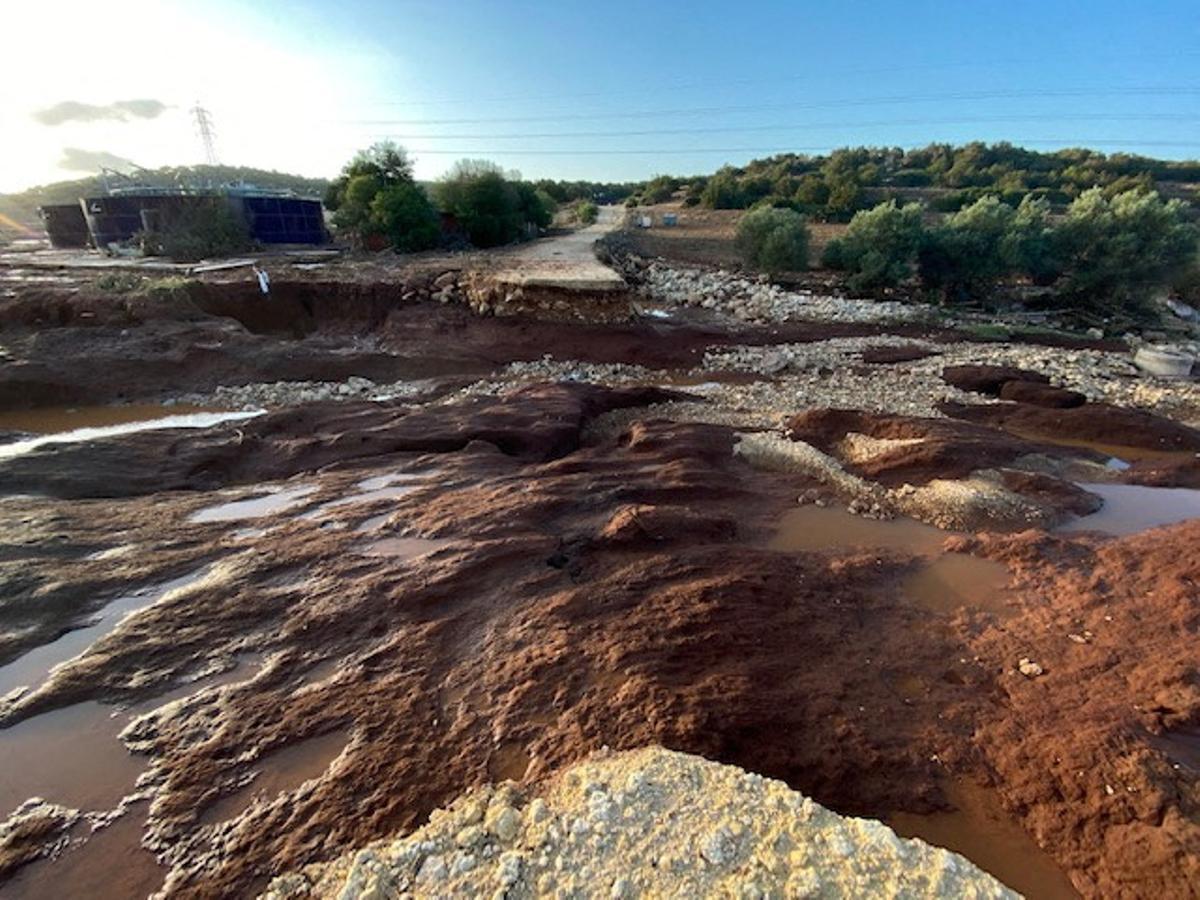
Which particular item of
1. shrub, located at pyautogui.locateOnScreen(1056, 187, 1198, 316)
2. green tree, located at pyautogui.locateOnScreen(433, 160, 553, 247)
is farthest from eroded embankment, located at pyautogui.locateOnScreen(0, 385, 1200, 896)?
green tree, located at pyautogui.locateOnScreen(433, 160, 553, 247)

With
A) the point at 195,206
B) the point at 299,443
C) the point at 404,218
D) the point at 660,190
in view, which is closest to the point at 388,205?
the point at 404,218

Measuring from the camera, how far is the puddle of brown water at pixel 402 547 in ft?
21.0

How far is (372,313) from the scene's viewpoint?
18375 mm

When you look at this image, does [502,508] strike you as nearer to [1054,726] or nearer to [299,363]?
[1054,726]

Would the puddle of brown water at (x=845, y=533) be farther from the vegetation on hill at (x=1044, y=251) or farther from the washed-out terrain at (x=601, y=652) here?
the vegetation on hill at (x=1044, y=251)

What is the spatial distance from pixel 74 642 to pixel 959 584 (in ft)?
27.9

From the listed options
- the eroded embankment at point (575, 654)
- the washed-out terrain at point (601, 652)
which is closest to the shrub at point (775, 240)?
the washed-out terrain at point (601, 652)

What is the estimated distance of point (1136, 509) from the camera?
815cm

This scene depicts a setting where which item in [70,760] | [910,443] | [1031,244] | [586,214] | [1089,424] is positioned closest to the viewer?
[70,760]

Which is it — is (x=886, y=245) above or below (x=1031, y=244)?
above

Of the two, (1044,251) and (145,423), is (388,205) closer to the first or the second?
(145,423)

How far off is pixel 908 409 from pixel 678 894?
11109 millimetres

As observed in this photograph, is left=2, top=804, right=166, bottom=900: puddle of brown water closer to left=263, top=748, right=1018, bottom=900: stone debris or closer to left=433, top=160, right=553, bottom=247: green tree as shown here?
left=263, top=748, right=1018, bottom=900: stone debris

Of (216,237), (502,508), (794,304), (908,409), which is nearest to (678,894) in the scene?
(502,508)
